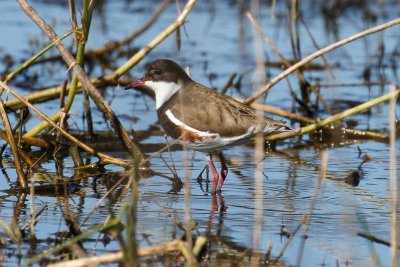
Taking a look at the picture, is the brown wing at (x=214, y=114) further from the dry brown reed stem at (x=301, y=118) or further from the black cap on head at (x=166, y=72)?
the dry brown reed stem at (x=301, y=118)

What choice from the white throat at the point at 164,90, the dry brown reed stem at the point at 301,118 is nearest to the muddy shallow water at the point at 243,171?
the dry brown reed stem at the point at 301,118

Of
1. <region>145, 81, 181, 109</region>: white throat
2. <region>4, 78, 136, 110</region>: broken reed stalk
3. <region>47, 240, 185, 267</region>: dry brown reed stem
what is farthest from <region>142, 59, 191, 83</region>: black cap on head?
<region>47, 240, 185, 267</region>: dry brown reed stem

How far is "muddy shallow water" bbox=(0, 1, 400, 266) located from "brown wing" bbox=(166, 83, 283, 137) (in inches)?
20.8

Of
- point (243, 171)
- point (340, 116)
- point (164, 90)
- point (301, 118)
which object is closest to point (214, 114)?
point (164, 90)

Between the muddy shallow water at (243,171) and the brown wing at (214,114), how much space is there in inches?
20.8

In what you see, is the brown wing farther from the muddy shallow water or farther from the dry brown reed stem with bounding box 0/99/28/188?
the dry brown reed stem with bounding box 0/99/28/188

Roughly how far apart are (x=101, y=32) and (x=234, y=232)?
25.8ft

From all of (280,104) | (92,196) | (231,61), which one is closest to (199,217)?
(92,196)

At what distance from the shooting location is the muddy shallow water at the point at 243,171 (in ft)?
18.3

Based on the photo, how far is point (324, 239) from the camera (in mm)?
5730

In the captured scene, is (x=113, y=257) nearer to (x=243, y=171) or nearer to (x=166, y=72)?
(x=166, y=72)

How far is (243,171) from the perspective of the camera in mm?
7730

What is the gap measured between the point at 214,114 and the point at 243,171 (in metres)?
1.09

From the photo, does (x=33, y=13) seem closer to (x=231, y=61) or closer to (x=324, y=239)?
(x=324, y=239)
